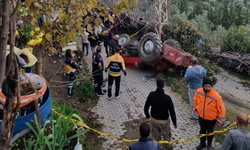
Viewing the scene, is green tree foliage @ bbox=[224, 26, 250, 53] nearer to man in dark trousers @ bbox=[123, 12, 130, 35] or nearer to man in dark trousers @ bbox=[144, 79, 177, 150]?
man in dark trousers @ bbox=[123, 12, 130, 35]

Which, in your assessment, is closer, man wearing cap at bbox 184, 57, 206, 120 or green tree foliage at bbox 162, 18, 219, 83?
man wearing cap at bbox 184, 57, 206, 120

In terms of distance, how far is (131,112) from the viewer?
22.0ft

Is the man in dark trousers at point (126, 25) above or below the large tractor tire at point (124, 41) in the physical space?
above

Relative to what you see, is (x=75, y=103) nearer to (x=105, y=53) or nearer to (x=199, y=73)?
(x=199, y=73)

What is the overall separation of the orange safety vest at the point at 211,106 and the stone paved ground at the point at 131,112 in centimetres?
107

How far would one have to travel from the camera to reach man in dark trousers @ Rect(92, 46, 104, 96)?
7.03 metres

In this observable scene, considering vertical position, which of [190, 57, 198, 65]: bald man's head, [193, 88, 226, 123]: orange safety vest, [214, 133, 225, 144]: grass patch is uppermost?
[190, 57, 198, 65]: bald man's head

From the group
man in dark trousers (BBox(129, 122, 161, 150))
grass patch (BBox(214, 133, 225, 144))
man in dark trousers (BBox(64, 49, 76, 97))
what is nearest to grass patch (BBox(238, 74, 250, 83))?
grass patch (BBox(214, 133, 225, 144))

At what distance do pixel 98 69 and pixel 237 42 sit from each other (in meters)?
7.98

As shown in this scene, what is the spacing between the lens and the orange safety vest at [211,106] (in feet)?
14.5

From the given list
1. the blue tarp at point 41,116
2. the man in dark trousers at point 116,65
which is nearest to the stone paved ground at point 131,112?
the man in dark trousers at point 116,65

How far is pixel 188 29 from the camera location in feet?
32.3

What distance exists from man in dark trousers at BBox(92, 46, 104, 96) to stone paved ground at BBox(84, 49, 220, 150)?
1.07 ft

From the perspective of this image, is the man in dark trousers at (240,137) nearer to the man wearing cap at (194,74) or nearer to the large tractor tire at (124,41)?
the man wearing cap at (194,74)
